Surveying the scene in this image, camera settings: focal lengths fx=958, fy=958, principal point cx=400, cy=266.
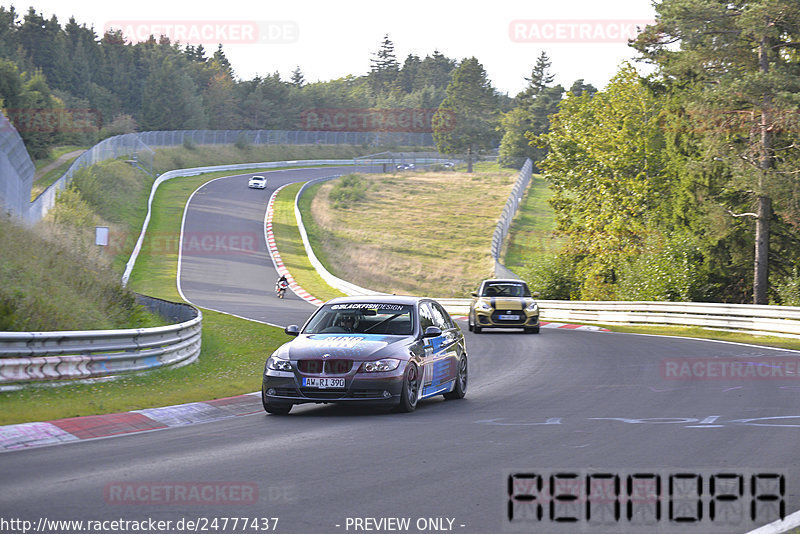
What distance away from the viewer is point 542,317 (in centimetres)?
4062

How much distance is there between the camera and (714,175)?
38.1 m

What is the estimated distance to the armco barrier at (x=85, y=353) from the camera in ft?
41.5

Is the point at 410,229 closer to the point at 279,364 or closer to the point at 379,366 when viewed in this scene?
the point at 279,364

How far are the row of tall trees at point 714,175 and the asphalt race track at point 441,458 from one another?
18.7m

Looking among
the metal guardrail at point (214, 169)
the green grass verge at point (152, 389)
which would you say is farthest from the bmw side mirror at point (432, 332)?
the metal guardrail at point (214, 169)

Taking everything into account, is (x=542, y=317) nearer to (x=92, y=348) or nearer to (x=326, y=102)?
(x=92, y=348)

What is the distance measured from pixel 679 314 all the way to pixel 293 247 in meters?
33.6

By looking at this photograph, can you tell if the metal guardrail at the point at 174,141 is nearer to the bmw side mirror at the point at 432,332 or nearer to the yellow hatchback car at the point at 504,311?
the yellow hatchback car at the point at 504,311

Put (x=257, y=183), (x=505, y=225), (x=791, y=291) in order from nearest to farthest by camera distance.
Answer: (x=791, y=291)
(x=505, y=225)
(x=257, y=183)

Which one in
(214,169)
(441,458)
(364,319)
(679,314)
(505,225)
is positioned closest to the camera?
(441,458)

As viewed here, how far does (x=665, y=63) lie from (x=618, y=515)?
127 ft

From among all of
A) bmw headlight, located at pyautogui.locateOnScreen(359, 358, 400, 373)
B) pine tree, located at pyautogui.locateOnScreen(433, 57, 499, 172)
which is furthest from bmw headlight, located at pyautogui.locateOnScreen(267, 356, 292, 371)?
pine tree, located at pyautogui.locateOnScreen(433, 57, 499, 172)

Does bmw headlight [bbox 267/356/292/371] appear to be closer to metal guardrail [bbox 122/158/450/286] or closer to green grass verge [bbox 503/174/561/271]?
metal guardrail [bbox 122/158/450/286]

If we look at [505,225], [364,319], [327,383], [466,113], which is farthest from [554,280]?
[466,113]
